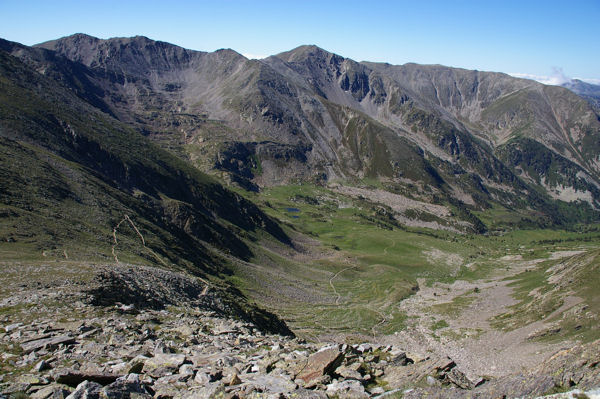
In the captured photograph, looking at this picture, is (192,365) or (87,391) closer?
(87,391)

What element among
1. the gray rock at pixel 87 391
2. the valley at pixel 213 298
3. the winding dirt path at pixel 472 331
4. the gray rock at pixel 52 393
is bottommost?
the winding dirt path at pixel 472 331

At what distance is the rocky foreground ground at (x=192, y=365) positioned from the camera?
52.7 ft

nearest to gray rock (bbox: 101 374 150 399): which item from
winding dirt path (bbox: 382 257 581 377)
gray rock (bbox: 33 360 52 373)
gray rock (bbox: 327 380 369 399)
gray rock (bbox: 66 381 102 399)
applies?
gray rock (bbox: 66 381 102 399)

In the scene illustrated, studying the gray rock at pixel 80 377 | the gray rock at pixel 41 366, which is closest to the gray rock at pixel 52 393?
the gray rock at pixel 80 377

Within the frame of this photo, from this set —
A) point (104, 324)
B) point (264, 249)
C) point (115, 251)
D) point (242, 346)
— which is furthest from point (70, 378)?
point (264, 249)

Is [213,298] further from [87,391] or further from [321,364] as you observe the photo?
[87,391]

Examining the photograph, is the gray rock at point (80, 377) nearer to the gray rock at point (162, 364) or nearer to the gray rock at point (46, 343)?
the gray rock at point (162, 364)

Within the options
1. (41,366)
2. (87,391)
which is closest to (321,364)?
(87,391)

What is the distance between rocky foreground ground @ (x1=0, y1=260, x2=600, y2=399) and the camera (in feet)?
52.7

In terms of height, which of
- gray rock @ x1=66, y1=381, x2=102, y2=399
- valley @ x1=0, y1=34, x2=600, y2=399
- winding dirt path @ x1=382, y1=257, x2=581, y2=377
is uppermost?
gray rock @ x1=66, y1=381, x2=102, y2=399

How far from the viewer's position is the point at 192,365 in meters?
20.6

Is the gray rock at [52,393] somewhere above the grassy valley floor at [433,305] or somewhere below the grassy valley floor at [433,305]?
above

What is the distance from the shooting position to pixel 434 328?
90.8 meters

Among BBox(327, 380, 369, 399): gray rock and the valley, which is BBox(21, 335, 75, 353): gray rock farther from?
BBox(327, 380, 369, 399): gray rock
